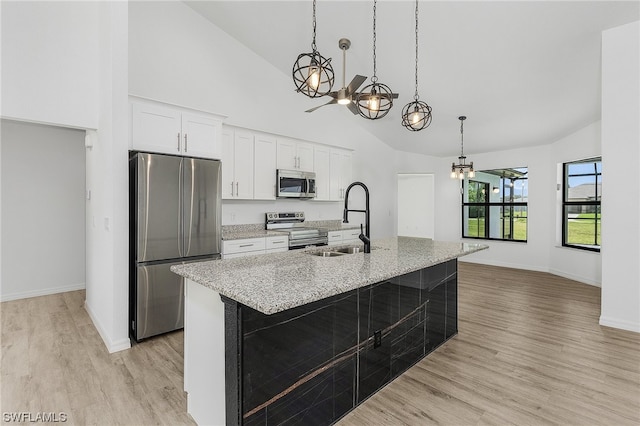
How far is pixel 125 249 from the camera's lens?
288 cm

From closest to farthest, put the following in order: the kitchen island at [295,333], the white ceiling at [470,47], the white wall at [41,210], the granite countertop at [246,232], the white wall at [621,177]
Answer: the kitchen island at [295,333]
the white ceiling at [470,47]
the white wall at [621,177]
the granite countertop at [246,232]
the white wall at [41,210]

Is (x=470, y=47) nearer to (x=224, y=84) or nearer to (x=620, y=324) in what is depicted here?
(x=224, y=84)

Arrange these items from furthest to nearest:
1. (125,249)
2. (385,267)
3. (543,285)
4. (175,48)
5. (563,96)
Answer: (543,285) → (563,96) → (175,48) → (125,249) → (385,267)

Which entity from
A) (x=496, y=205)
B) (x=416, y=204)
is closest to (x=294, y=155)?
(x=416, y=204)

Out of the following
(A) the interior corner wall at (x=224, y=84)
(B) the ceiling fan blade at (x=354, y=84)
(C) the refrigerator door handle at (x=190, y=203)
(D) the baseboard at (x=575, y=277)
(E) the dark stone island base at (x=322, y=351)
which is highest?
(A) the interior corner wall at (x=224, y=84)

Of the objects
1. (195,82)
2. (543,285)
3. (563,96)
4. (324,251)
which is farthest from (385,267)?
(543,285)

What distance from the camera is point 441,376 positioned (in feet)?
7.80

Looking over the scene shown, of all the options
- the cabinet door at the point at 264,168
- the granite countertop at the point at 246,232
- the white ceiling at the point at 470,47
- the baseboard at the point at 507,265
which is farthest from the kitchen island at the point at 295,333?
the baseboard at the point at 507,265

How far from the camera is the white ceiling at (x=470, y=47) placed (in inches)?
120

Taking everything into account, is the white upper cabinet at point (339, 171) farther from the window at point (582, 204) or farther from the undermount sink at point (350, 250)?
the window at point (582, 204)

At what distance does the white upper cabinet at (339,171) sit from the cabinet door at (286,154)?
86 cm

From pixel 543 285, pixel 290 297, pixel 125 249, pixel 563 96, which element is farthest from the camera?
pixel 543 285

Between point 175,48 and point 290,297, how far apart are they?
152 inches

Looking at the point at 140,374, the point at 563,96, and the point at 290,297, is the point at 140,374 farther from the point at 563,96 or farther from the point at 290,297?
the point at 563,96
